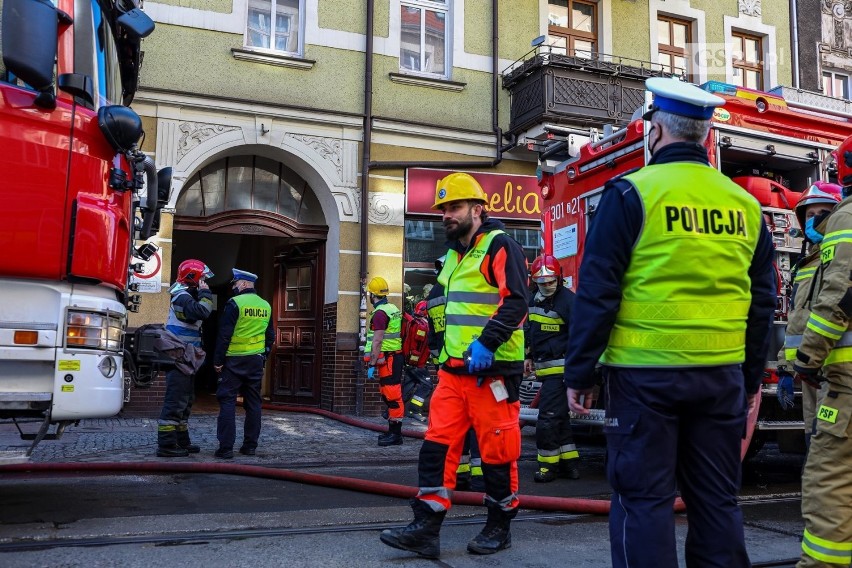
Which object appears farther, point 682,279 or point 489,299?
point 489,299

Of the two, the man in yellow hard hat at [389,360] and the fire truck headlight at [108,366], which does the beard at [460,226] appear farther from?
the man in yellow hard hat at [389,360]

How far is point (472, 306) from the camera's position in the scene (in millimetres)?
4387

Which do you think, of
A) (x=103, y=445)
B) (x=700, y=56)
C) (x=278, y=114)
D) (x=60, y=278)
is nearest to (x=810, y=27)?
(x=700, y=56)

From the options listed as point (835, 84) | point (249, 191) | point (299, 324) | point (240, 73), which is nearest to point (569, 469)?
point (299, 324)

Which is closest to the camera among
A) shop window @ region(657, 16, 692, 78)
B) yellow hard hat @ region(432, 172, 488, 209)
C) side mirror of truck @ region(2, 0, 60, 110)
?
side mirror of truck @ region(2, 0, 60, 110)

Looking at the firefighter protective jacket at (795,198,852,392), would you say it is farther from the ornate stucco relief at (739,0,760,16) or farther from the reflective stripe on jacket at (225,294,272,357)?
the ornate stucco relief at (739,0,760,16)

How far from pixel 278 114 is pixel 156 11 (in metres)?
2.24

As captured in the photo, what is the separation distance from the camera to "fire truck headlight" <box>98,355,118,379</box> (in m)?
4.38

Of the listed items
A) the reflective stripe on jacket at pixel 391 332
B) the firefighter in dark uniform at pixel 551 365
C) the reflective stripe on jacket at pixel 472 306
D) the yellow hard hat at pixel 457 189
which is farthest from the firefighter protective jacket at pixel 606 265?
the reflective stripe on jacket at pixel 391 332

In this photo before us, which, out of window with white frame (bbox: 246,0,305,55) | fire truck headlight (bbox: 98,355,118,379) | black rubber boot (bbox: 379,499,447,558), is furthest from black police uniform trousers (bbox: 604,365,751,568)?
window with white frame (bbox: 246,0,305,55)

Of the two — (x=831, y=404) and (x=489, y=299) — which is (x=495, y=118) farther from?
(x=831, y=404)

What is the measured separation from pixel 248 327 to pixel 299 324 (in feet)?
18.5

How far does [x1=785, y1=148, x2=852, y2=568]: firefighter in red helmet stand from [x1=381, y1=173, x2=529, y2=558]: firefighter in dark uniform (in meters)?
1.39

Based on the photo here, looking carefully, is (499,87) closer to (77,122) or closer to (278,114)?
(278,114)
